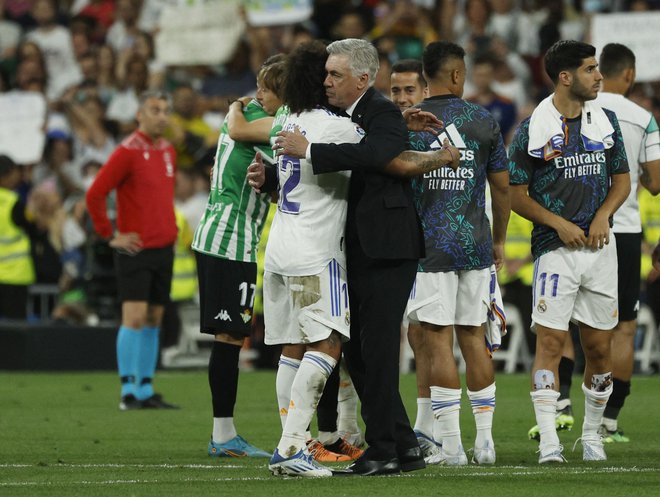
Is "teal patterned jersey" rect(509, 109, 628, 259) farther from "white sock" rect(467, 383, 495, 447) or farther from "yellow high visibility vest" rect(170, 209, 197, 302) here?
"yellow high visibility vest" rect(170, 209, 197, 302)

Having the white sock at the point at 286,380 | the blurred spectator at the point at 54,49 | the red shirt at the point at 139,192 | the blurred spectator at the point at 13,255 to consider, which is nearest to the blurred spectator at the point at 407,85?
the white sock at the point at 286,380

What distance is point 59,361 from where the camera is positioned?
17484mm

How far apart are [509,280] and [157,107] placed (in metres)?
5.80

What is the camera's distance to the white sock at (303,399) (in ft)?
23.9

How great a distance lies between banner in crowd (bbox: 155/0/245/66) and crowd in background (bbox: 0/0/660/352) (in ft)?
0.51

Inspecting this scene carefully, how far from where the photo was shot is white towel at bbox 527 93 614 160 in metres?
8.35

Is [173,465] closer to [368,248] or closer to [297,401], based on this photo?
[297,401]

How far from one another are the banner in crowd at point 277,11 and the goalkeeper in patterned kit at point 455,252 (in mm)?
11432

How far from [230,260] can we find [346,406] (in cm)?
117

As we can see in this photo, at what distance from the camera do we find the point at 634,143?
9672 mm

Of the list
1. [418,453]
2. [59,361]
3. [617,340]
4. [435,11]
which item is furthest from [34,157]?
[418,453]

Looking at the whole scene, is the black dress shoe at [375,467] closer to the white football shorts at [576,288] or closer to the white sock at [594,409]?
the white football shorts at [576,288]

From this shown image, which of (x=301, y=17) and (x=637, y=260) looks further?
(x=301, y=17)

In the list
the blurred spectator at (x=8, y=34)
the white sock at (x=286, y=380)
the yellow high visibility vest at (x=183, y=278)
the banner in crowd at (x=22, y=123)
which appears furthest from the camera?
the blurred spectator at (x=8, y=34)
